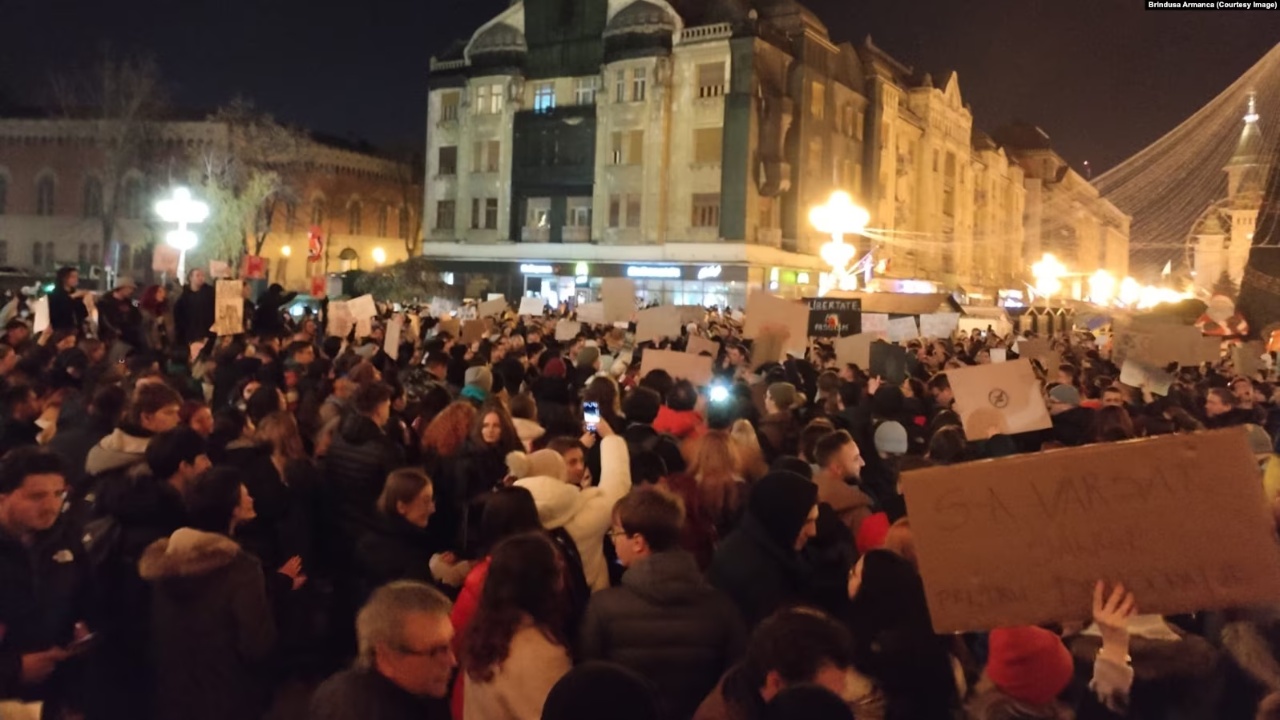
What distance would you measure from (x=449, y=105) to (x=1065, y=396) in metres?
49.9

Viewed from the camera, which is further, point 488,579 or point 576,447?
point 576,447

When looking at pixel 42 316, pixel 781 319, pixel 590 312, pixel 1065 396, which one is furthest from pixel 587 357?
pixel 590 312

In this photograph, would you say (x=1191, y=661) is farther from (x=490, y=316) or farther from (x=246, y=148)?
(x=246, y=148)

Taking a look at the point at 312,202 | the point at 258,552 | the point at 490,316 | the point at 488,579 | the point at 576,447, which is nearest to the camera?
the point at 488,579

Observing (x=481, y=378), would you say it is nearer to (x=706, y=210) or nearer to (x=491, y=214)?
(x=706, y=210)

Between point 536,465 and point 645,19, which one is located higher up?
point 645,19

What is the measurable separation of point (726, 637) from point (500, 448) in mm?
2704

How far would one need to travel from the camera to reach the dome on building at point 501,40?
171ft

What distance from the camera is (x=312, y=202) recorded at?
60.2 metres

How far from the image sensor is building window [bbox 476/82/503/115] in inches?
2058

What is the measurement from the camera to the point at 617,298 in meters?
16.4

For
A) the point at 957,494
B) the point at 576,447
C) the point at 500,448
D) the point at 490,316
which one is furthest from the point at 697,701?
the point at 490,316

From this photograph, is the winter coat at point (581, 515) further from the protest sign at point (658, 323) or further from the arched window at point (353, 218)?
the arched window at point (353, 218)

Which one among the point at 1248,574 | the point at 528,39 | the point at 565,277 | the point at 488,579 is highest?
the point at 528,39
